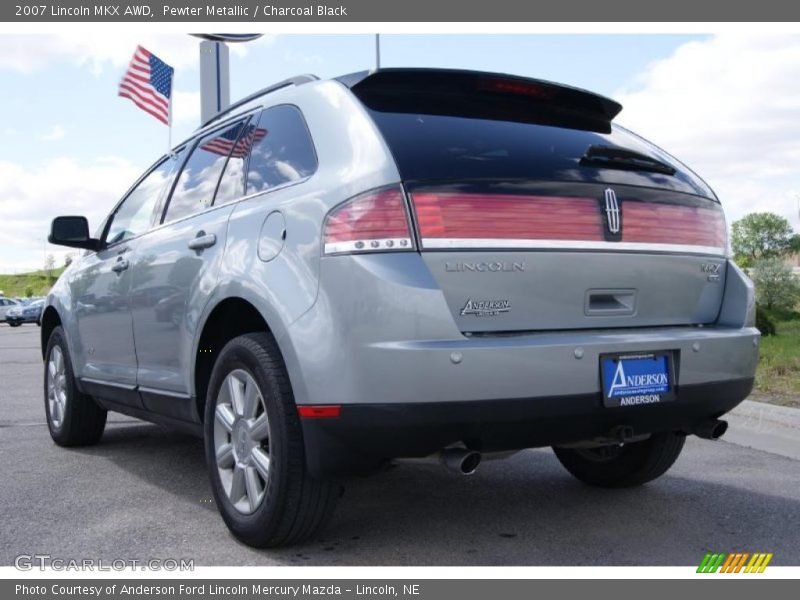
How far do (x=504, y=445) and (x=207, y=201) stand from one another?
1.96 metres

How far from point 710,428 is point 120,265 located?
10.4 ft

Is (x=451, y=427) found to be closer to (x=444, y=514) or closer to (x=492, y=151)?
(x=492, y=151)

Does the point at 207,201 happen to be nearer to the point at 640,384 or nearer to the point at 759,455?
the point at 640,384

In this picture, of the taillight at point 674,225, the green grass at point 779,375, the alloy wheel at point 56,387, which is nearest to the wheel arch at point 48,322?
the alloy wheel at point 56,387

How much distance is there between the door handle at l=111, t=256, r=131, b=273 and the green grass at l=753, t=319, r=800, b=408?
15.0 ft

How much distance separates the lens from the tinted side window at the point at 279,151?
11.2ft

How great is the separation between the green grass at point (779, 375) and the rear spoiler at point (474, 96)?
3.63 metres

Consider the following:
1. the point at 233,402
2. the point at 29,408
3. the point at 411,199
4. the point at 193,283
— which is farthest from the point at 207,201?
the point at 29,408

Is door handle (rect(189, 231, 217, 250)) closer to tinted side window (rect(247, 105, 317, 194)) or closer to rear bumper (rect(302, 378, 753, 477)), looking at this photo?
tinted side window (rect(247, 105, 317, 194))

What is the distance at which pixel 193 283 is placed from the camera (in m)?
3.87

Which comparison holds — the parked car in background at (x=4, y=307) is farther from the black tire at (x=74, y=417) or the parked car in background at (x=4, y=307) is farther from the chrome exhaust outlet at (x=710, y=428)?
the chrome exhaust outlet at (x=710, y=428)

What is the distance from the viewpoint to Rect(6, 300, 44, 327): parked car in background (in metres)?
44.7

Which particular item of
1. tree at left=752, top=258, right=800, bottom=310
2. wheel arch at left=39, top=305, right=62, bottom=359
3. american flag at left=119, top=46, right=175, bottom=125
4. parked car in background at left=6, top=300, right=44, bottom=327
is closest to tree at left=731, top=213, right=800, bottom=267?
parked car in background at left=6, top=300, right=44, bottom=327

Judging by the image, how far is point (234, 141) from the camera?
4.12 metres
